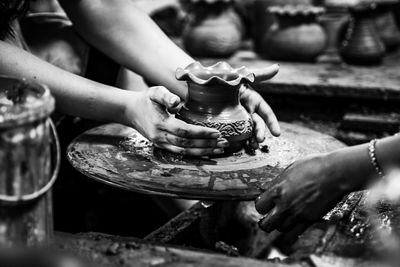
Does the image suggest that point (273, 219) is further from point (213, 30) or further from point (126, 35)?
point (213, 30)

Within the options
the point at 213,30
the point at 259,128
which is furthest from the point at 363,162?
the point at 213,30

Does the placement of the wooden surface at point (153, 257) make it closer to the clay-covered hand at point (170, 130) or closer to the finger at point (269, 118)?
the clay-covered hand at point (170, 130)

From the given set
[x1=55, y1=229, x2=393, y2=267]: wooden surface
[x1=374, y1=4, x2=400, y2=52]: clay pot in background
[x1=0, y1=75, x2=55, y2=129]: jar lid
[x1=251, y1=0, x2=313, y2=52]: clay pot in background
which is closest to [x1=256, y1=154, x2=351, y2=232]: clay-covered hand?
[x1=55, y1=229, x2=393, y2=267]: wooden surface

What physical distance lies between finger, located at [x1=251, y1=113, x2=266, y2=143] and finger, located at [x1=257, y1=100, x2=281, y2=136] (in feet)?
0.16

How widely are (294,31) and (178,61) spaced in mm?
1951

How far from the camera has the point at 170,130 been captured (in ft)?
6.02

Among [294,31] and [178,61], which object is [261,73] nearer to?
[178,61]

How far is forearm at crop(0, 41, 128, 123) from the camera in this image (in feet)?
6.69

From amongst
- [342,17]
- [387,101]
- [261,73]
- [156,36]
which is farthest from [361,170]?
[342,17]

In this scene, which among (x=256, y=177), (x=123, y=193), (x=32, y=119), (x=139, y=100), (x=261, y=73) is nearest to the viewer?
(x=32, y=119)

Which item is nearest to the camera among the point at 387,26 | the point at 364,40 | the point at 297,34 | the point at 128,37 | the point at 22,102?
the point at 22,102

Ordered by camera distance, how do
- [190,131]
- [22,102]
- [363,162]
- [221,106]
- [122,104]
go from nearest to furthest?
[22,102] < [363,162] < [190,131] < [221,106] < [122,104]

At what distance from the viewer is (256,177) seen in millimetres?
1774

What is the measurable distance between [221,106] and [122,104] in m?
0.38
